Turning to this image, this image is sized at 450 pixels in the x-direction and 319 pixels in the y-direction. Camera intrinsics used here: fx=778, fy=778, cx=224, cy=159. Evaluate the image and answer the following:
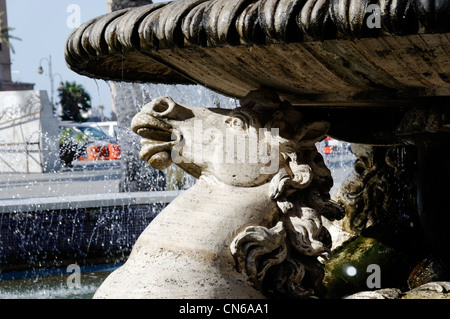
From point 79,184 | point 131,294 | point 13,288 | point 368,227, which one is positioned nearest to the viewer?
point 131,294

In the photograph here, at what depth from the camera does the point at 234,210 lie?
2.49 metres

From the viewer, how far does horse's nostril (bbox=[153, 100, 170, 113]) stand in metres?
2.76

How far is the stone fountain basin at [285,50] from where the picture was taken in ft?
6.59

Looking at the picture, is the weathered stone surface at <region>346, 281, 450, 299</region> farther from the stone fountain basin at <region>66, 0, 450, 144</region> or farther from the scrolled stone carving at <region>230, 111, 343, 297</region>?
the stone fountain basin at <region>66, 0, 450, 144</region>

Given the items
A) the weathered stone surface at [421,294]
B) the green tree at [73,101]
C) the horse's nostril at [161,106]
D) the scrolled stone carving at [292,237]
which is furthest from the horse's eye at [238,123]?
the green tree at [73,101]

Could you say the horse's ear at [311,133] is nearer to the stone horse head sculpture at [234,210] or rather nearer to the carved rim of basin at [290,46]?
the stone horse head sculpture at [234,210]

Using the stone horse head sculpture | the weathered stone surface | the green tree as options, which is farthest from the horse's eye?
the green tree

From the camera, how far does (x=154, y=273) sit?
2.40 metres

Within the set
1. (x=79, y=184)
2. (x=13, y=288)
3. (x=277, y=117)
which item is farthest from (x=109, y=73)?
(x=79, y=184)

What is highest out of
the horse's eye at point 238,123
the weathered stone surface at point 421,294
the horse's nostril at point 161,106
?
the horse's nostril at point 161,106

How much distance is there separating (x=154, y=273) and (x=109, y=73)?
107 cm

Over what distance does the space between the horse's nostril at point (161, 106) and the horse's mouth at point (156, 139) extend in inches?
1.9

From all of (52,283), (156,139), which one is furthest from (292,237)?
(52,283)
